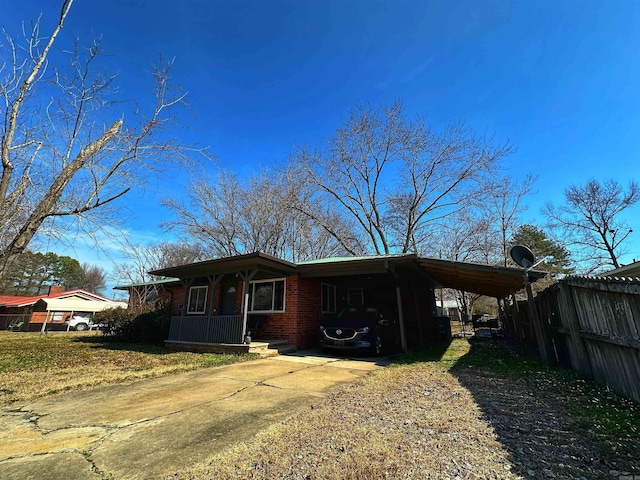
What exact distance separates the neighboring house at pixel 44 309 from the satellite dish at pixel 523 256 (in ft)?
100

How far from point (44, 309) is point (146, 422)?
1367 inches

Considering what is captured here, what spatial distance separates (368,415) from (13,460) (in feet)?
11.0

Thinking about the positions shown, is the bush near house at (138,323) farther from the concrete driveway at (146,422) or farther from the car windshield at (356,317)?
the car windshield at (356,317)

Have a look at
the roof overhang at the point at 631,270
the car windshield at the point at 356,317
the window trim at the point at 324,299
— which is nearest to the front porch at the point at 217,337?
the car windshield at the point at 356,317

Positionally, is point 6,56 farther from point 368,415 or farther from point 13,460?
point 368,415

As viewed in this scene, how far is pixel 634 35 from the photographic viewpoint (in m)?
6.77

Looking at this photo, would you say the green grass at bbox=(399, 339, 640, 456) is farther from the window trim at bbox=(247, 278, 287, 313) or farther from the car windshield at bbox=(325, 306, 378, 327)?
the window trim at bbox=(247, 278, 287, 313)

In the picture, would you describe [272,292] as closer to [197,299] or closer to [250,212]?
[197,299]

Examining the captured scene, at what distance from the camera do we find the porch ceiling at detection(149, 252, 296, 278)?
886cm

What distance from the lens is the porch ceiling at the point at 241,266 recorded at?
349 inches

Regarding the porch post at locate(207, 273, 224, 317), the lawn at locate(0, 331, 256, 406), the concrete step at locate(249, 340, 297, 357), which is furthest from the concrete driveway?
the porch post at locate(207, 273, 224, 317)

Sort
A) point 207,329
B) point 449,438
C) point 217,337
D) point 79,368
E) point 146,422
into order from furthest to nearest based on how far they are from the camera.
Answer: point 207,329
point 217,337
point 79,368
point 146,422
point 449,438

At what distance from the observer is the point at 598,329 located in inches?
180

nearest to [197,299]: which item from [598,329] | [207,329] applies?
[207,329]
